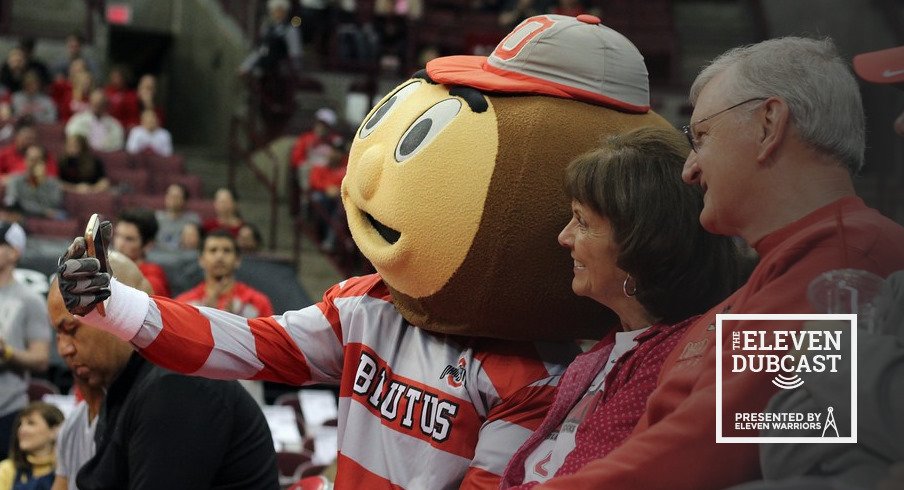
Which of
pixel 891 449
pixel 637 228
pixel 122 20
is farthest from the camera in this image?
pixel 122 20

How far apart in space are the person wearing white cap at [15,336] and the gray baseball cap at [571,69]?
3.34m

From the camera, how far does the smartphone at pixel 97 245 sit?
8.50ft

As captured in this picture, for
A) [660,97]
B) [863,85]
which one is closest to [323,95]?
[660,97]

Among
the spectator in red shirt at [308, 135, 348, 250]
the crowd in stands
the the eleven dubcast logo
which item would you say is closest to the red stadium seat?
the crowd in stands

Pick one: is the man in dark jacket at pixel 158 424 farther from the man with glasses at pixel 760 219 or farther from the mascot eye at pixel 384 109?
the man with glasses at pixel 760 219

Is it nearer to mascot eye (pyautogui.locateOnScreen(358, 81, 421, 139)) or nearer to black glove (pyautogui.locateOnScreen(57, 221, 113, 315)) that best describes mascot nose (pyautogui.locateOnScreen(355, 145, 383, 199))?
mascot eye (pyautogui.locateOnScreen(358, 81, 421, 139))

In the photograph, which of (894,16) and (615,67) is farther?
(615,67)

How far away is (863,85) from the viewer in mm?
1773

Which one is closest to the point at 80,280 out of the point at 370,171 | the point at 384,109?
the point at 370,171

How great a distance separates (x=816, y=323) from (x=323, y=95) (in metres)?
10.4

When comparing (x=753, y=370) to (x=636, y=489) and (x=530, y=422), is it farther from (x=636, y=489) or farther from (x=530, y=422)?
(x=530, y=422)

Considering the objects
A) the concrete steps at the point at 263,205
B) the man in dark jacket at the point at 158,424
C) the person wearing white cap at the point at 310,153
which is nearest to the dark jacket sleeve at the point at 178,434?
the man in dark jacket at the point at 158,424

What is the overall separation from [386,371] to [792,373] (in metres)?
1.28

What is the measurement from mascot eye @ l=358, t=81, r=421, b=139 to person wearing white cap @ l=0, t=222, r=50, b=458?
121 inches
